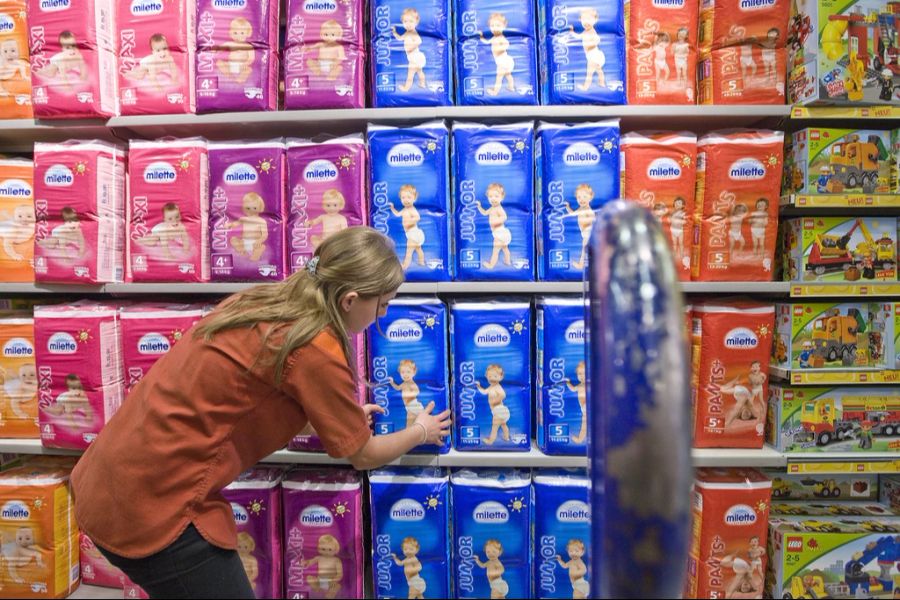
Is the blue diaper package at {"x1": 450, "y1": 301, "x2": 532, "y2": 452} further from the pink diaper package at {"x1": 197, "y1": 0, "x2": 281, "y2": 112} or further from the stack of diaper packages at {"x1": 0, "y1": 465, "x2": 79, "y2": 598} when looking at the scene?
the stack of diaper packages at {"x1": 0, "y1": 465, "x2": 79, "y2": 598}

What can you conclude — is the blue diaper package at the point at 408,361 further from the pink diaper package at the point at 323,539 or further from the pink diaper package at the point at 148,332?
the pink diaper package at the point at 148,332

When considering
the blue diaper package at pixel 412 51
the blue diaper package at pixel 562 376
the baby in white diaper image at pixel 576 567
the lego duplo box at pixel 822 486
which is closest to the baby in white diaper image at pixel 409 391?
the blue diaper package at pixel 562 376

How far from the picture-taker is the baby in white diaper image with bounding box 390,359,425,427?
5.88ft

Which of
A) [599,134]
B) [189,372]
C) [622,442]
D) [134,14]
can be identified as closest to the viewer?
[622,442]

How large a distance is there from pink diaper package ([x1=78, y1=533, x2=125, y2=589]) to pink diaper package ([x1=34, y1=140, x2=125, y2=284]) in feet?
3.29

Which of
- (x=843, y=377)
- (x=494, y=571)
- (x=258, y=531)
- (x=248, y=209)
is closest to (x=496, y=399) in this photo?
(x=494, y=571)

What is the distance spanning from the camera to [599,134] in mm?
1737

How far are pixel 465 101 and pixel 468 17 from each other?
11.3 inches

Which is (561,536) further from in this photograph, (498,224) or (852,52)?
(852,52)

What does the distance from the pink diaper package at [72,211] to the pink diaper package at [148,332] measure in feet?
0.65

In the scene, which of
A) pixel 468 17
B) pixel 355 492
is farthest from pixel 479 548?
pixel 468 17

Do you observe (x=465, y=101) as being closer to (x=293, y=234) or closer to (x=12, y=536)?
(x=293, y=234)

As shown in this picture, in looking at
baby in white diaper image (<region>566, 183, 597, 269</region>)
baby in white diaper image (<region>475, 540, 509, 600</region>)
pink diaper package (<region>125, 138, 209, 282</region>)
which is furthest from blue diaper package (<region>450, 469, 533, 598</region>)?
pink diaper package (<region>125, 138, 209, 282</region>)

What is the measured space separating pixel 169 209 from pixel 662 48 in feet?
6.01
